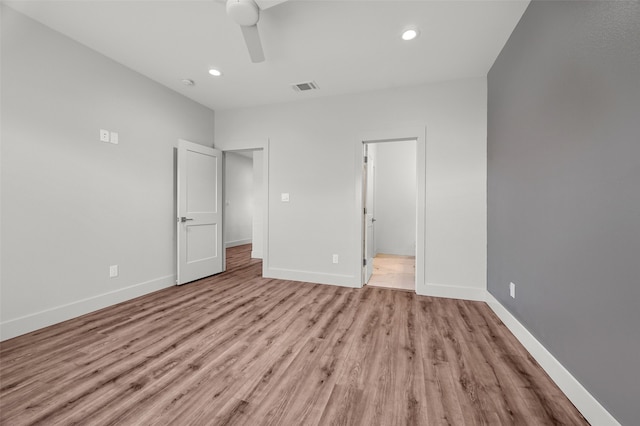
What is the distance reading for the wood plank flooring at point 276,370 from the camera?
1279mm

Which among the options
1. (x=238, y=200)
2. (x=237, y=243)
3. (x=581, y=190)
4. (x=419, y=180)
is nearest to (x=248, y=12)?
(x=581, y=190)

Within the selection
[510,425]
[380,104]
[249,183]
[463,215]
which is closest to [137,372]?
[510,425]

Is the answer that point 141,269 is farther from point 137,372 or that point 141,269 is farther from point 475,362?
point 475,362

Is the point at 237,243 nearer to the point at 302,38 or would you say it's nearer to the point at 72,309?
the point at 72,309

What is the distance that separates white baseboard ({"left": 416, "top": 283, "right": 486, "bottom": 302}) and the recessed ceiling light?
264cm

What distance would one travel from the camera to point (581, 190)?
1.35 metres

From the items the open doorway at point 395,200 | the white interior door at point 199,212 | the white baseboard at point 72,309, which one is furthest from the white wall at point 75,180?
the open doorway at point 395,200

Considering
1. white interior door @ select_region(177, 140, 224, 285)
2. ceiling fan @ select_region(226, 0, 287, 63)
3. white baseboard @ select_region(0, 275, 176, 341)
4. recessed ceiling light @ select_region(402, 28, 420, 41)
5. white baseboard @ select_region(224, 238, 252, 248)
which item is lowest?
white baseboard @ select_region(0, 275, 176, 341)

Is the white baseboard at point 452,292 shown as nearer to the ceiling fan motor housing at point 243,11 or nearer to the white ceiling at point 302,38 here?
the white ceiling at point 302,38

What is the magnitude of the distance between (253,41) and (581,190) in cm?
228

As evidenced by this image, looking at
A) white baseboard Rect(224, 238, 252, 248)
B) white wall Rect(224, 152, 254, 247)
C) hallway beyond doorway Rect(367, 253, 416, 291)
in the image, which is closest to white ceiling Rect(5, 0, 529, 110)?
hallway beyond doorway Rect(367, 253, 416, 291)

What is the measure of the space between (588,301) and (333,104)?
320 cm

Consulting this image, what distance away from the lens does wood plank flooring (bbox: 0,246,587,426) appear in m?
1.28

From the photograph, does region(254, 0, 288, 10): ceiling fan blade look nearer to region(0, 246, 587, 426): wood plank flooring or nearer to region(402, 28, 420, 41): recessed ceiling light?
region(402, 28, 420, 41): recessed ceiling light
